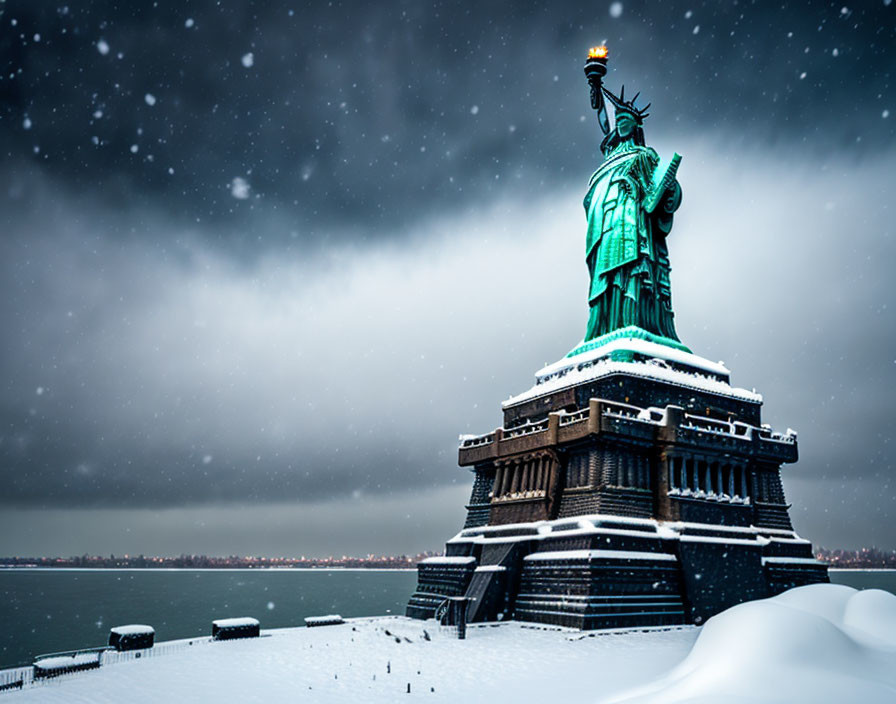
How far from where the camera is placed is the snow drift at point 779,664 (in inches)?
492

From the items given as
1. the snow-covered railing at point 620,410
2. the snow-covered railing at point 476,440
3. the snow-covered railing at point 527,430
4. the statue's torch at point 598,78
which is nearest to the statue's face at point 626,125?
the statue's torch at point 598,78

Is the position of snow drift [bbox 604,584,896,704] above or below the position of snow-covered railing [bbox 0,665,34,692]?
above

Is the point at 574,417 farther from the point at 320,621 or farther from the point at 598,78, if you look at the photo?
the point at 598,78

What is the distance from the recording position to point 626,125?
53.8 m

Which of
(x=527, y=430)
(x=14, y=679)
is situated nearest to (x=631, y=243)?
(x=527, y=430)

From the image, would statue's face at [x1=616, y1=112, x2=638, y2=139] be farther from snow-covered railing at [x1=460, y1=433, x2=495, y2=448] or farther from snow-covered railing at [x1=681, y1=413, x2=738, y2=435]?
snow-covered railing at [x1=460, y1=433, x2=495, y2=448]

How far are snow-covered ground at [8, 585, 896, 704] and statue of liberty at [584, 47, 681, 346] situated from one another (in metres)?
22.7

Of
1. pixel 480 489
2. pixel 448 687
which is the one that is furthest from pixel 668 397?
pixel 448 687

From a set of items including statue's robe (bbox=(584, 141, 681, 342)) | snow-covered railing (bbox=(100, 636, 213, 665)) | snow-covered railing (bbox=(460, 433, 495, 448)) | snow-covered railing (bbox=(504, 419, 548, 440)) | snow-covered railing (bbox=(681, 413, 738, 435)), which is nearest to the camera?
snow-covered railing (bbox=(100, 636, 213, 665))

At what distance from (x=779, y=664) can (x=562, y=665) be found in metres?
9.09

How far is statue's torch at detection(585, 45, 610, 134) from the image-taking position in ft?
182

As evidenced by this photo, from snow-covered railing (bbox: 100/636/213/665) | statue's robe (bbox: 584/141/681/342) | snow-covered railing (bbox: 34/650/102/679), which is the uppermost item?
statue's robe (bbox: 584/141/681/342)

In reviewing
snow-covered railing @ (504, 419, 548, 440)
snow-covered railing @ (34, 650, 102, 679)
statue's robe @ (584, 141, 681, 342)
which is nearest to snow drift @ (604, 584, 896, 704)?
snow-covered railing @ (34, 650, 102, 679)

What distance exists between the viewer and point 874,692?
12.5m
